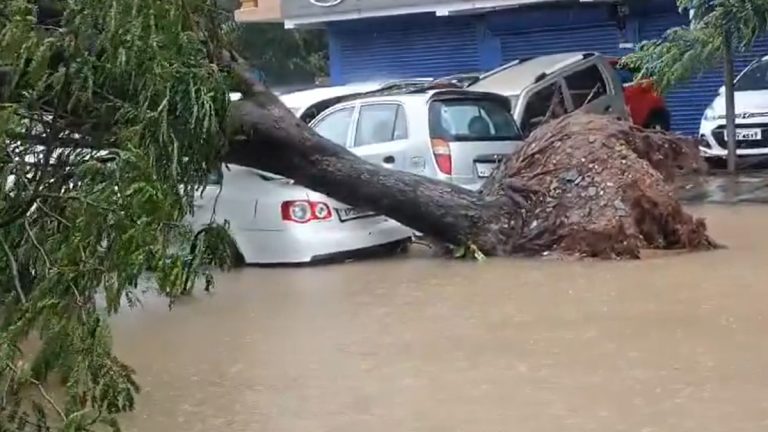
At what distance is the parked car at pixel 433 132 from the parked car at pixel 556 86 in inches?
105

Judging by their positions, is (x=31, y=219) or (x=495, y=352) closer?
(x=31, y=219)

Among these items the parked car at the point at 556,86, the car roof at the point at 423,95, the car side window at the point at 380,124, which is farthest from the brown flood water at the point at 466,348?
the parked car at the point at 556,86

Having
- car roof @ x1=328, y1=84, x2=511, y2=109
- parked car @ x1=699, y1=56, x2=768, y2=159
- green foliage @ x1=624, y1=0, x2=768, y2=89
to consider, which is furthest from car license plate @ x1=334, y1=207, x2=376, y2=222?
parked car @ x1=699, y1=56, x2=768, y2=159

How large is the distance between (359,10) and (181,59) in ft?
62.2

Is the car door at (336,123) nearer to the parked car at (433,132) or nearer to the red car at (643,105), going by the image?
the parked car at (433,132)

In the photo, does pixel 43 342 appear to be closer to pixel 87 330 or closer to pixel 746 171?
pixel 87 330

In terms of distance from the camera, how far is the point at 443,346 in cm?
866

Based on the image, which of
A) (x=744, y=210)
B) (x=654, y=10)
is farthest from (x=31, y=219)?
(x=654, y=10)

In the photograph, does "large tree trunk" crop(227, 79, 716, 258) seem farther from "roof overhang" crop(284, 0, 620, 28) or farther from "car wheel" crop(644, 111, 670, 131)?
"roof overhang" crop(284, 0, 620, 28)

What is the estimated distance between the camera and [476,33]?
25766mm

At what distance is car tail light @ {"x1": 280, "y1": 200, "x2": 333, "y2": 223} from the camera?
483 inches

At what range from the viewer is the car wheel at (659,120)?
20.7 m

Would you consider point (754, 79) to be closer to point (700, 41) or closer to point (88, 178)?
point (700, 41)

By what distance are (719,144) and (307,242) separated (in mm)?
8795
